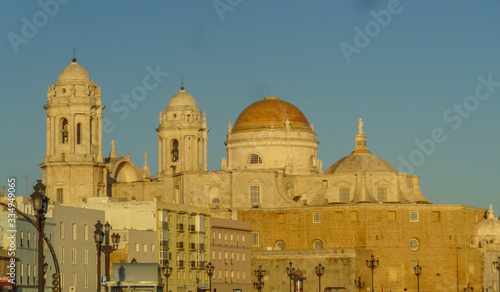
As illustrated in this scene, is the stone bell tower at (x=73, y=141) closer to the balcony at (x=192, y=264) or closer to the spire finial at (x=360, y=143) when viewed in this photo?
the balcony at (x=192, y=264)

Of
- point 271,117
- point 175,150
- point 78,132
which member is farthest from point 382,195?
point 78,132

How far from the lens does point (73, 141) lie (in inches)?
4085

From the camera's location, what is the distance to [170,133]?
399 ft

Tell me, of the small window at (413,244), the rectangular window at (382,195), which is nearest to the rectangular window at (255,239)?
the rectangular window at (382,195)

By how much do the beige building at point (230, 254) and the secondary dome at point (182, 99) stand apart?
1710 cm

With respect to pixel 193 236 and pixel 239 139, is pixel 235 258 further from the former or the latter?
pixel 239 139

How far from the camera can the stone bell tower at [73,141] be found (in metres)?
104

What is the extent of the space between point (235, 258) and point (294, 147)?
16.6 metres

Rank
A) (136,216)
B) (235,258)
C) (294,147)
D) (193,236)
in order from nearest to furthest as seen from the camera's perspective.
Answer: (136,216) → (193,236) → (235,258) → (294,147)

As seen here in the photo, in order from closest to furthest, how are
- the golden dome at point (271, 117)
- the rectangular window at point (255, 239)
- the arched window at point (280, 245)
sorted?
the rectangular window at point (255, 239) < the arched window at point (280, 245) < the golden dome at point (271, 117)

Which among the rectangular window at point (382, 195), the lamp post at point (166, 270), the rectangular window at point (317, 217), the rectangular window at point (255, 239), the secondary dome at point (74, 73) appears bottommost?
the lamp post at point (166, 270)

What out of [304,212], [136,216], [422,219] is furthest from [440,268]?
[136,216]

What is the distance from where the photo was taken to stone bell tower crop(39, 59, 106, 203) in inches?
4090

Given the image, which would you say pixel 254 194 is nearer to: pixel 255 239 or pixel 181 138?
Result: pixel 255 239
